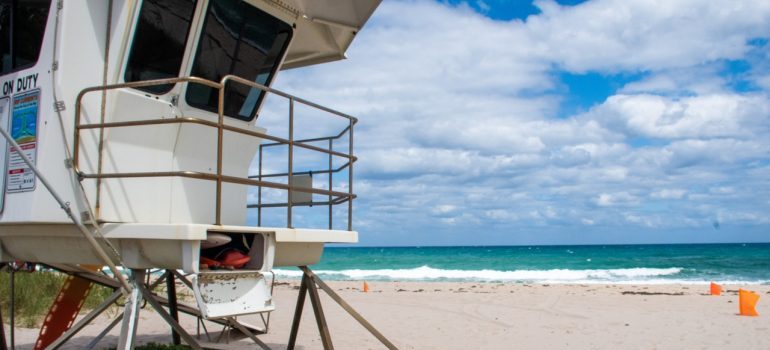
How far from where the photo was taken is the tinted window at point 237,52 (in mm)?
6031

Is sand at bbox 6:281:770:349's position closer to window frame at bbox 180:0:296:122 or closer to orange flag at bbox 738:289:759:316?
orange flag at bbox 738:289:759:316

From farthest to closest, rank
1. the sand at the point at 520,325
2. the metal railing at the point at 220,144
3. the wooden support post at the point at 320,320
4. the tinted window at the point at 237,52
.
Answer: the sand at the point at 520,325
the wooden support post at the point at 320,320
the tinted window at the point at 237,52
the metal railing at the point at 220,144

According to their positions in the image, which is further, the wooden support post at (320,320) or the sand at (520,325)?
the sand at (520,325)

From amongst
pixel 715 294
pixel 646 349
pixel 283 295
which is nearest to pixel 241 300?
pixel 646 349

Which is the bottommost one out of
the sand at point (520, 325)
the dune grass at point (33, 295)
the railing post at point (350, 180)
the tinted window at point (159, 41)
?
the sand at point (520, 325)

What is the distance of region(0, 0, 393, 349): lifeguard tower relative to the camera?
5156mm

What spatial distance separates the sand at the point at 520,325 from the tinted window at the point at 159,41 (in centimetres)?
515

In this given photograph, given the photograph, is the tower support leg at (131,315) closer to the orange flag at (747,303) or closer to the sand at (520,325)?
the sand at (520,325)

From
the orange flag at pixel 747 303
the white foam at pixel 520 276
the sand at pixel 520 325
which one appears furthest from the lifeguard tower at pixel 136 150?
the white foam at pixel 520 276

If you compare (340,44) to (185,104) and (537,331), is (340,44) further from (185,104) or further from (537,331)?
(537,331)

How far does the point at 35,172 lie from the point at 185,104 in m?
1.34

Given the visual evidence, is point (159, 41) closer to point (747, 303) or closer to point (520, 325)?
point (520, 325)

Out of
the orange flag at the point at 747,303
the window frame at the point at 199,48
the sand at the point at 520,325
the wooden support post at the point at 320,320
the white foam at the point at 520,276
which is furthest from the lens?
the white foam at the point at 520,276

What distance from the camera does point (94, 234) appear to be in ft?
17.2
